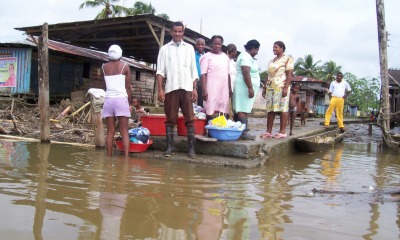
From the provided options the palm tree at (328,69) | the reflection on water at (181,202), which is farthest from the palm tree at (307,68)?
the reflection on water at (181,202)

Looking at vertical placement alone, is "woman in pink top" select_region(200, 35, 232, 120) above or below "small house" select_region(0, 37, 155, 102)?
below

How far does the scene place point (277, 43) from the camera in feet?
19.6

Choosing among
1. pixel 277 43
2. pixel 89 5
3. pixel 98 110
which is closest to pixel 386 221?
pixel 277 43

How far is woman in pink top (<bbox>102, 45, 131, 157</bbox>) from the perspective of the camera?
4.78 metres

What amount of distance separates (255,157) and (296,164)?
2.81 feet

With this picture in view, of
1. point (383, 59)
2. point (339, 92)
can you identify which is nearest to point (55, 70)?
point (339, 92)

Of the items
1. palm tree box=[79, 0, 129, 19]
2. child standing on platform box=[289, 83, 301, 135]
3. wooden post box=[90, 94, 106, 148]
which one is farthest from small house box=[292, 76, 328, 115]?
wooden post box=[90, 94, 106, 148]

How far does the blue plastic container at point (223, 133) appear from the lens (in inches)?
186

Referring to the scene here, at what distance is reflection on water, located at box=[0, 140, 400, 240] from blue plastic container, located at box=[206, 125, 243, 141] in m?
0.61

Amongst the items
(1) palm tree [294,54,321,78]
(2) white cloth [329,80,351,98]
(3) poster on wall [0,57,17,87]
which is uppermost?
(1) palm tree [294,54,321,78]

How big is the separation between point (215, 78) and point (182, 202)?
2871 mm

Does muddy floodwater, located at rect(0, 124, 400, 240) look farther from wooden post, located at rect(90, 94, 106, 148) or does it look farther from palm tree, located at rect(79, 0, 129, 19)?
palm tree, located at rect(79, 0, 129, 19)

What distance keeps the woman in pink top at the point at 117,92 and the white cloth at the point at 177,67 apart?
0.51 m

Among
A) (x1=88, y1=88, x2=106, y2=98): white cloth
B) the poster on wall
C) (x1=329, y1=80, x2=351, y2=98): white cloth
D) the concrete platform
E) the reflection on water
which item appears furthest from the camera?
the poster on wall
